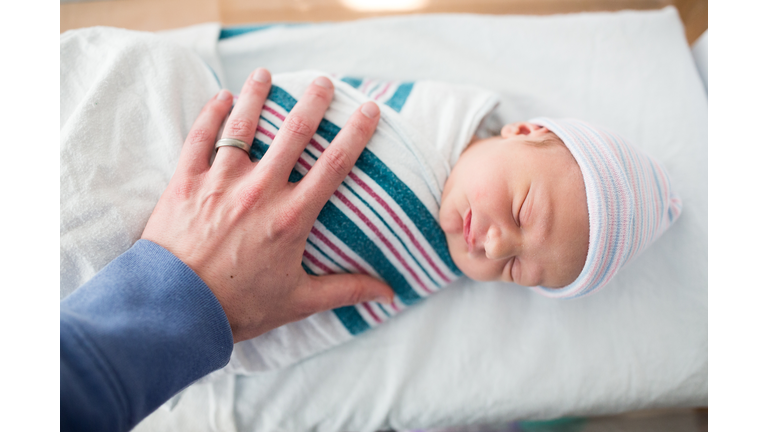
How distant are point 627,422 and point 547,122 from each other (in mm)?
1056

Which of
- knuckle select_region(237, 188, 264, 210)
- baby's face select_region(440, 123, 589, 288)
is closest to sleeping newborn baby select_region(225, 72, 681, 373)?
baby's face select_region(440, 123, 589, 288)

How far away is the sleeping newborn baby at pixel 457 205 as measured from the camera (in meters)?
0.73

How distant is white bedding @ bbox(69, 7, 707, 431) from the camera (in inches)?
36.8

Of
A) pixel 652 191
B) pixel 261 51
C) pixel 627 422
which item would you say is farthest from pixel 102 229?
pixel 627 422

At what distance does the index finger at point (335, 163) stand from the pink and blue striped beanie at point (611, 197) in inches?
14.9

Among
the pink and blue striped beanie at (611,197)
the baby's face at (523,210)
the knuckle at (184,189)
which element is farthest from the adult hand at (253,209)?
the pink and blue striped beanie at (611,197)

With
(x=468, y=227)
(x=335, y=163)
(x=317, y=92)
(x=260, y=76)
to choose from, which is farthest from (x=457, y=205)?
(x=260, y=76)

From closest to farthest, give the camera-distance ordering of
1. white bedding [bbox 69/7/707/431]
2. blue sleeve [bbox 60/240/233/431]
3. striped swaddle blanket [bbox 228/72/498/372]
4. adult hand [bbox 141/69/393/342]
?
blue sleeve [bbox 60/240/233/431], adult hand [bbox 141/69/393/342], striped swaddle blanket [bbox 228/72/498/372], white bedding [bbox 69/7/707/431]

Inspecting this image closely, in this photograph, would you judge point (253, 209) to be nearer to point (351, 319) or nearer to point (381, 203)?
point (381, 203)

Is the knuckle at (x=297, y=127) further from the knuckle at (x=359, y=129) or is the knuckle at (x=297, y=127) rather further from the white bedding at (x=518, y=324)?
the white bedding at (x=518, y=324)

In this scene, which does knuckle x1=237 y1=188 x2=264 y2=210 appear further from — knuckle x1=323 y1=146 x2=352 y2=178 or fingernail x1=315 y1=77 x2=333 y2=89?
fingernail x1=315 y1=77 x2=333 y2=89

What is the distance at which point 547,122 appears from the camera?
0.82m

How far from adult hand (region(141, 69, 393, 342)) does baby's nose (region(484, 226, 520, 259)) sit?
29cm

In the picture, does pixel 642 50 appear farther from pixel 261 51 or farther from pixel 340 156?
pixel 261 51
